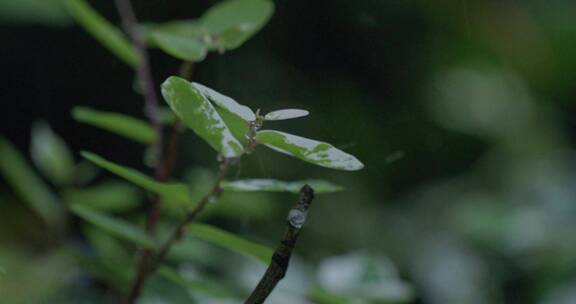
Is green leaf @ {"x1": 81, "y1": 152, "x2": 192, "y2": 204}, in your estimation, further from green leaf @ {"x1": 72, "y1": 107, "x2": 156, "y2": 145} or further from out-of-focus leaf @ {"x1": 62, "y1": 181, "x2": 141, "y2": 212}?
out-of-focus leaf @ {"x1": 62, "y1": 181, "x2": 141, "y2": 212}

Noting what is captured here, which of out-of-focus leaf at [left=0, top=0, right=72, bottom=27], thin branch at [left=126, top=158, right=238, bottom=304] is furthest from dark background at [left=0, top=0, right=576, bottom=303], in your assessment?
thin branch at [left=126, top=158, right=238, bottom=304]

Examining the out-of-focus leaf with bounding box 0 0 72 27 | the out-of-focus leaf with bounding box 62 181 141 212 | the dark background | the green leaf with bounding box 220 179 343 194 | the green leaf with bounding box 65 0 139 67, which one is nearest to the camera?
the green leaf with bounding box 220 179 343 194

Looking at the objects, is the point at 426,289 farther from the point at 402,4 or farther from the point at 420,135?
the point at 402,4

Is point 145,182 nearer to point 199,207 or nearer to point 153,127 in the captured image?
point 199,207

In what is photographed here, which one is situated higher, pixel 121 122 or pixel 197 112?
pixel 121 122

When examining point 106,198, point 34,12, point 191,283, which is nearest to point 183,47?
point 191,283

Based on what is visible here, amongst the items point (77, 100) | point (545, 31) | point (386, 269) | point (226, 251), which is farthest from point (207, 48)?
point (545, 31)
